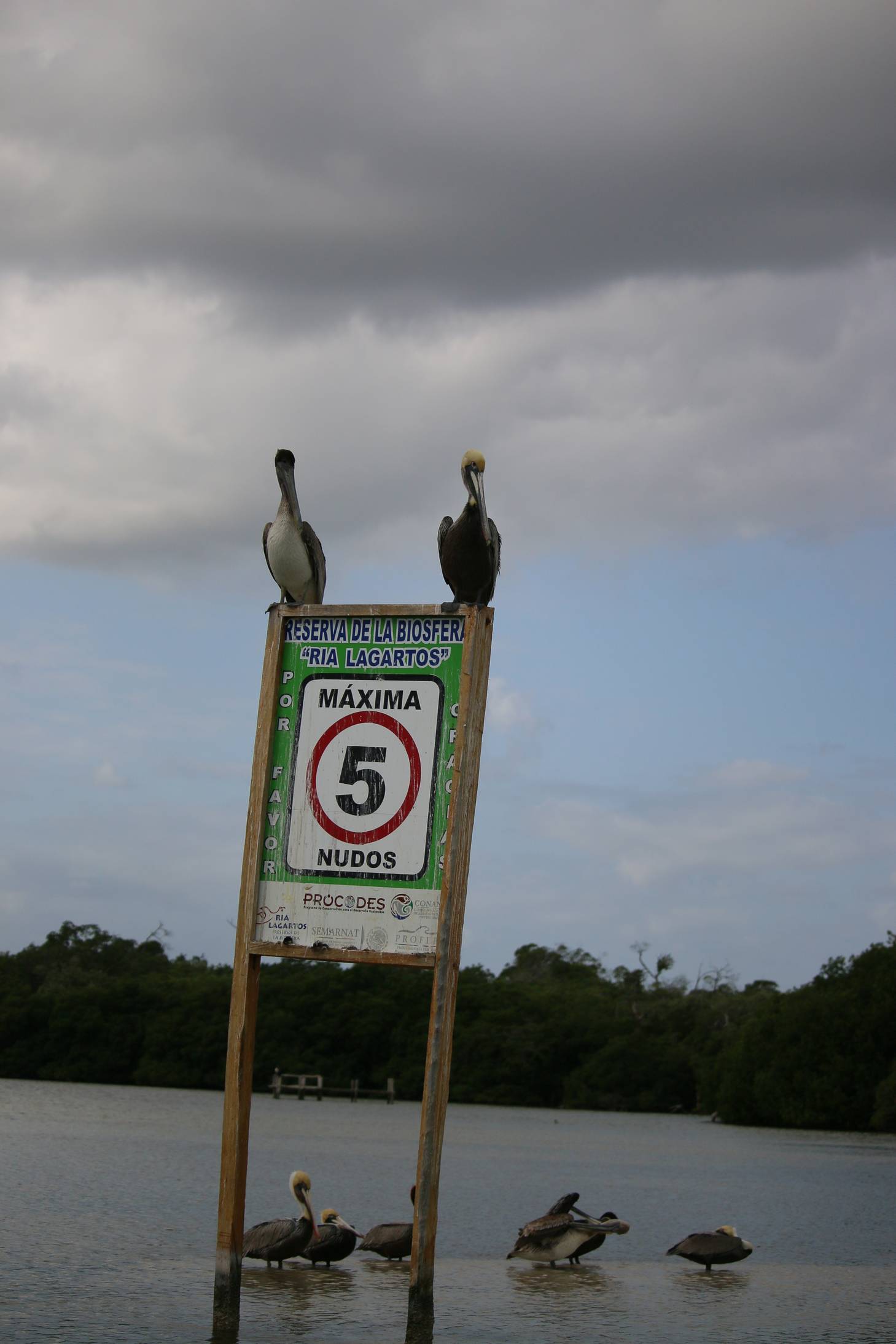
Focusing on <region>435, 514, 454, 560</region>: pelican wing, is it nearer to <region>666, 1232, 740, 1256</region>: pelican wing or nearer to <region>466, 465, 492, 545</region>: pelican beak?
<region>466, 465, 492, 545</region>: pelican beak

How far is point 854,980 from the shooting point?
2625 inches

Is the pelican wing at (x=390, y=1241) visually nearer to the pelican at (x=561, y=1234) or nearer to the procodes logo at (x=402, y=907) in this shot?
the pelican at (x=561, y=1234)

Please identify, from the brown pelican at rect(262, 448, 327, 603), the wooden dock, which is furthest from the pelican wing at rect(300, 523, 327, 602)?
the wooden dock

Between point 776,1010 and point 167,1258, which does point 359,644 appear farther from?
point 776,1010

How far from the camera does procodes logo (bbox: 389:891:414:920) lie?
909 centimetres

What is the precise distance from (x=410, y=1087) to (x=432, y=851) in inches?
3187

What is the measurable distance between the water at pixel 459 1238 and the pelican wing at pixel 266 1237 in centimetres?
25

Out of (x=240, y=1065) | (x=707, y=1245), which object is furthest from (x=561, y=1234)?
(x=240, y=1065)

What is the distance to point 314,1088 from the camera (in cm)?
8006

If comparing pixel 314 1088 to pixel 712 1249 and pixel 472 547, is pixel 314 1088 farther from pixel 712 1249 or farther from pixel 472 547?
pixel 472 547

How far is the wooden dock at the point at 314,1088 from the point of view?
7894cm

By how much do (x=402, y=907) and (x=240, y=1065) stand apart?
1.48m

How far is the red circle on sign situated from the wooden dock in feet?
233

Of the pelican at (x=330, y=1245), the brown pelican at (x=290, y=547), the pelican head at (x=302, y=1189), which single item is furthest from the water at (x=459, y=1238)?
the brown pelican at (x=290, y=547)
